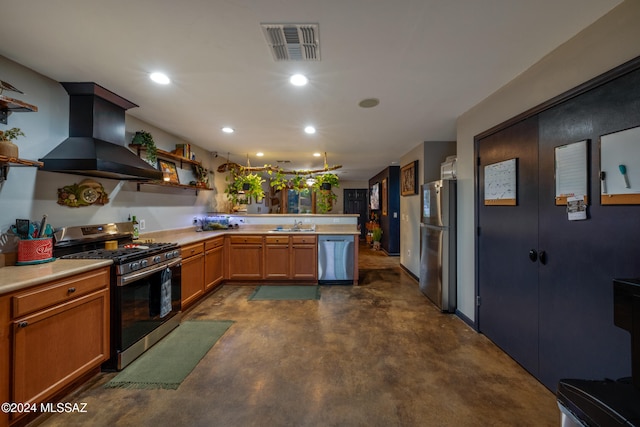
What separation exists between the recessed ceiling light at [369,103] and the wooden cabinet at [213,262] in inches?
109

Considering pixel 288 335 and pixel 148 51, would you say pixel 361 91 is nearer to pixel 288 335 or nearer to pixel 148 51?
pixel 148 51

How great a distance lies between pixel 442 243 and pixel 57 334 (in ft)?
12.0

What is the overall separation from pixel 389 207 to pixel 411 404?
564 centimetres

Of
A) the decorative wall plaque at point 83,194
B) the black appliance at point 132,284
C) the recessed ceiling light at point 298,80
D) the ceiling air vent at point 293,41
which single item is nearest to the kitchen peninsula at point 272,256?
the black appliance at point 132,284

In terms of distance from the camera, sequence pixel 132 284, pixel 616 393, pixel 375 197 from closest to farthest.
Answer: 1. pixel 616 393
2. pixel 132 284
3. pixel 375 197

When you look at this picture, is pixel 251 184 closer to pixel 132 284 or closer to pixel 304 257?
pixel 304 257

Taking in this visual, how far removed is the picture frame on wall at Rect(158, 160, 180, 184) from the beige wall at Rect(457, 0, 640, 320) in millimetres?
3811

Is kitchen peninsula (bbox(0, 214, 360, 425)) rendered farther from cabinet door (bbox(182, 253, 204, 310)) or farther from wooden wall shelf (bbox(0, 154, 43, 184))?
wooden wall shelf (bbox(0, 154, 43, 184))

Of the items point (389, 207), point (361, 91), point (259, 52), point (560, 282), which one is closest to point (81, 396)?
point (259, 52)

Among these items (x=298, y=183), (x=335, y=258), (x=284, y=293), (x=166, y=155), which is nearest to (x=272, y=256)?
(x=284, y=293)

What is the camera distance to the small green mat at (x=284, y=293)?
3750mm

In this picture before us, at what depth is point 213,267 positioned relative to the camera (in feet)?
12.9

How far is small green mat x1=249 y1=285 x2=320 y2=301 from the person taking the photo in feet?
12.3

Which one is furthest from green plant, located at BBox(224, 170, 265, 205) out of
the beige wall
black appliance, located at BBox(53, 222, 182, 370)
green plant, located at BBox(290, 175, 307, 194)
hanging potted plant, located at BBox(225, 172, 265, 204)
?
the beige wall
